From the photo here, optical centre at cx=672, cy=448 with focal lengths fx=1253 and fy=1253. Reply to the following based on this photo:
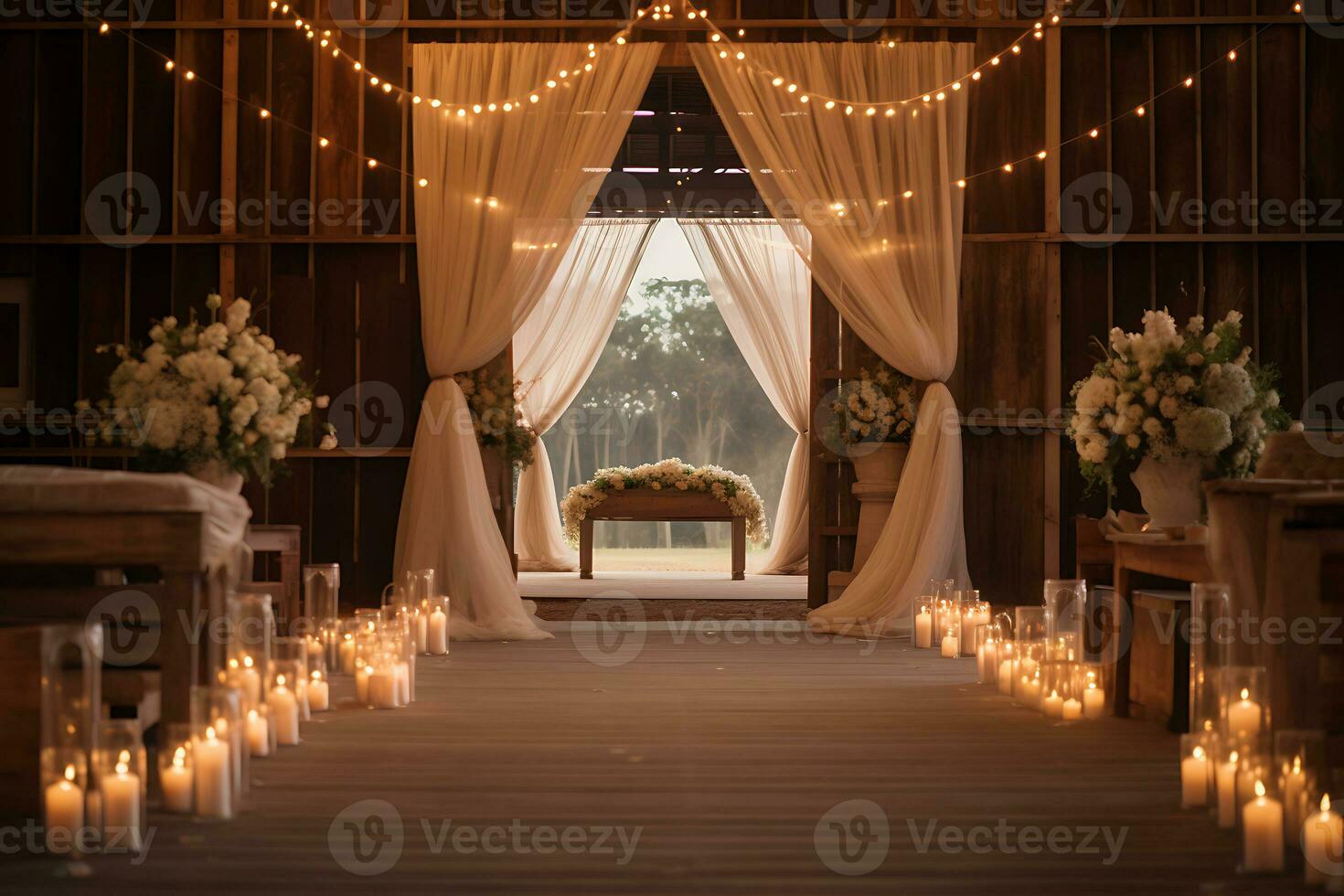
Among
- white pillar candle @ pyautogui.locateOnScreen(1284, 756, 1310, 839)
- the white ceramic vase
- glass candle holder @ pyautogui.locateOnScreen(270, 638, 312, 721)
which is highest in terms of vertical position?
the white ceramic vase

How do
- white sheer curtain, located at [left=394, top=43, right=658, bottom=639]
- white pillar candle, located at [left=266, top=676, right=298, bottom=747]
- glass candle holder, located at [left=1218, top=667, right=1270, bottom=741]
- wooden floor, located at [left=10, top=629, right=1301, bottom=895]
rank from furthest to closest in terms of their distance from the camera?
white sheer curtain, located at [left=394, top=43, right=658, bottom=639]
white pillar candle, located at [left=266, top=676, right=298, bottom=747]
glass candle holder, located at [left=1218, top=667, right=1270, bottom=741]
wooden floor, located at [left=10, top=629, right=1301, bottom=895]

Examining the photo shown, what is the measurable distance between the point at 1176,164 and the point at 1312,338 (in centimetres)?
123

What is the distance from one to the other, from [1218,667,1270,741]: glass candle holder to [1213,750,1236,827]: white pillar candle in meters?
0.06

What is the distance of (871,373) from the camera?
23.1ft

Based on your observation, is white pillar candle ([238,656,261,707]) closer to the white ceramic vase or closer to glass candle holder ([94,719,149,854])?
glass candle holder ([94,719,149,854])

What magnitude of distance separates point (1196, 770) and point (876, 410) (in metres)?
4.03

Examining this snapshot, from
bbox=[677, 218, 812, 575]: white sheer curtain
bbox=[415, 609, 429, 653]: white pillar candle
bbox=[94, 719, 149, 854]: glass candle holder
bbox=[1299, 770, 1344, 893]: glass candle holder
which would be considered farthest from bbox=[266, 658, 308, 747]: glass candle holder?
bbox=[677, 218, 812, 575]: white sheer curtain

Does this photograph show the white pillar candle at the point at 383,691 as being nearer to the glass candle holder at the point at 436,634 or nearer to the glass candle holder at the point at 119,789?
the glass candle holder at the point at 436,634

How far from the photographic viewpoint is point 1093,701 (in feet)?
13.7

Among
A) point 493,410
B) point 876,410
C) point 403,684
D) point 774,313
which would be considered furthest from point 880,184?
point 403,684

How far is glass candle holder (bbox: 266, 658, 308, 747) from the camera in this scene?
3.60 m

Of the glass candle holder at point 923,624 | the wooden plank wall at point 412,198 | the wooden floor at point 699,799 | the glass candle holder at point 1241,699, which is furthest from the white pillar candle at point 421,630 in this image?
the glass candle holder at point 1241,699

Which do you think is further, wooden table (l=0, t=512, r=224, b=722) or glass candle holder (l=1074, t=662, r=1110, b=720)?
glass candle holder (l=1074, t=662, r=1110, b=720)

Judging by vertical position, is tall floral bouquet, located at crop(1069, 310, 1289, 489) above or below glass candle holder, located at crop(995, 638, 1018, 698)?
above
